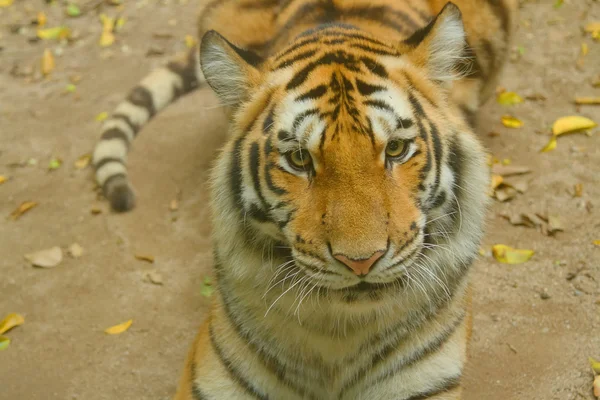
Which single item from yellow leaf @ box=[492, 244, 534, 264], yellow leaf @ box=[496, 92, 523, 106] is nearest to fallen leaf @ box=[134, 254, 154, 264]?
yellow leaf @ box=[492, 244, 534, 264]

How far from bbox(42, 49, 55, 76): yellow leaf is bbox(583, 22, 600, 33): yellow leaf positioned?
11.2ft

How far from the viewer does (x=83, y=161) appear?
139 inches

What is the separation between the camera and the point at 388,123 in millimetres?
1587

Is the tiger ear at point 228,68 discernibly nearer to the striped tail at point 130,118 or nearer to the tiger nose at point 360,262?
the tiger nose at point 360,262

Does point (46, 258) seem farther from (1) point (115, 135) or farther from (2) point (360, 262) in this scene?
(2) point (360, 262)

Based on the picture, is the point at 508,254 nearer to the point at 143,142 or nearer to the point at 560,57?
the point at 560,57

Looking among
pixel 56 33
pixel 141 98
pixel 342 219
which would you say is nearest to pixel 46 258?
pixel 141 98

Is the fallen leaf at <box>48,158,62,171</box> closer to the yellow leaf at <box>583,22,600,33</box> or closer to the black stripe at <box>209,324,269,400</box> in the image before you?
the black stripe at <box>209,324,269,400</box>

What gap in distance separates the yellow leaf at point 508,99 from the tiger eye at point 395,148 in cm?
213

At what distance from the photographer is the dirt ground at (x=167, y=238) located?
2.34m

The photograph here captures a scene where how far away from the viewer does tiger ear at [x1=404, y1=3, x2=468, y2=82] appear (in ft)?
5.84

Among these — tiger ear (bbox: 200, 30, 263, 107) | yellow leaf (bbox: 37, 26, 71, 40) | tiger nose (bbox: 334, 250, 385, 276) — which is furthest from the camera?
yellow leaf (bbox: 37, 26, 71, 40)

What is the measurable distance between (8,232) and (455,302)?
2.22m

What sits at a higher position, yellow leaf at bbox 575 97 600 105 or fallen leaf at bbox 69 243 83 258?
yellow leaf at bbox 575 97 600 105
